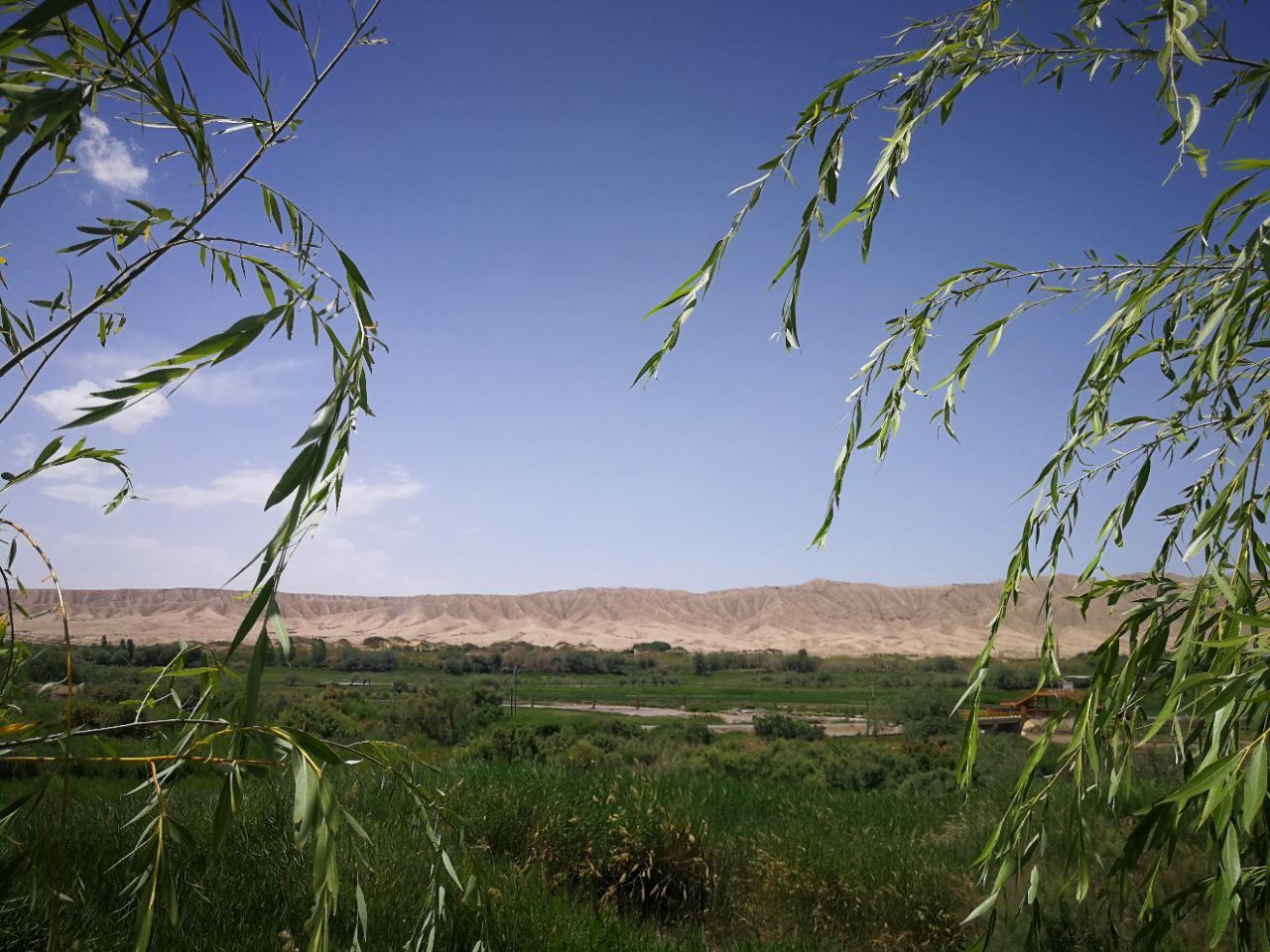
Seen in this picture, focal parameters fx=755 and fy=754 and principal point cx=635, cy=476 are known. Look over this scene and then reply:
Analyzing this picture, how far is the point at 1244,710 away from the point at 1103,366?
892 mm

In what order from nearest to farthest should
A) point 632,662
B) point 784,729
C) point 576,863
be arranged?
point 576,863 → point 784,729 → point 632,662

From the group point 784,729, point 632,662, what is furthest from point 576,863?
point 632,662

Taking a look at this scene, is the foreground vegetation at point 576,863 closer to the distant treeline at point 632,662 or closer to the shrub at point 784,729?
the shrub at point 784,729

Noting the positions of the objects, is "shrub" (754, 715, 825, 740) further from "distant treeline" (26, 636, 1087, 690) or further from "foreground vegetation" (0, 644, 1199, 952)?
"foreground vegetation" (0, 644, 1199, 952)

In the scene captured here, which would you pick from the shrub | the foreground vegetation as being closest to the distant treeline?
the shrub

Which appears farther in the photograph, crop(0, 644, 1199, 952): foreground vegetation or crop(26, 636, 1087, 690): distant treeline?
crop(26, 636, 1087, 690): distant treeline

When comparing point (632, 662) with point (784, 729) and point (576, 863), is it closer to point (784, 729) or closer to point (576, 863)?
point (784, 729)

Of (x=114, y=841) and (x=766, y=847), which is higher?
(x=114, y=841)

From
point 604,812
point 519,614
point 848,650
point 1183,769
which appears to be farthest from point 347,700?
point 848,650

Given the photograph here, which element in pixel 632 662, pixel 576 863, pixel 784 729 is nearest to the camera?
pixel 576 863

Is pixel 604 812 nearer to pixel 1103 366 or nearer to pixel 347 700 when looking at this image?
pixel 1103 366

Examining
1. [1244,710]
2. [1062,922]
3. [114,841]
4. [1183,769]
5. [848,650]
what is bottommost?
[848,650]

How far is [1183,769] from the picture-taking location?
1.83m

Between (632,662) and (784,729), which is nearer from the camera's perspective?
(784,729)
